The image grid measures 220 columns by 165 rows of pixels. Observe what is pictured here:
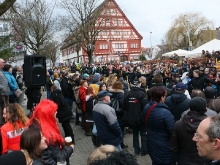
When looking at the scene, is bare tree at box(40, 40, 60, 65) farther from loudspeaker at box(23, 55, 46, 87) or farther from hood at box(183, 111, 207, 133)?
hood at box(183, 111, 207, 133)

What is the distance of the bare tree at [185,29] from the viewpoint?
5094 centimetres

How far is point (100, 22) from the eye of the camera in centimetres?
3519

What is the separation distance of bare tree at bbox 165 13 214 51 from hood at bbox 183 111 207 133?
48.9m

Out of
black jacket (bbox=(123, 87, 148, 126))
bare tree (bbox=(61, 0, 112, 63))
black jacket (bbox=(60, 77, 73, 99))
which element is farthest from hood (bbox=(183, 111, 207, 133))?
bare tree (bbox=(61, 0, 112, 63))

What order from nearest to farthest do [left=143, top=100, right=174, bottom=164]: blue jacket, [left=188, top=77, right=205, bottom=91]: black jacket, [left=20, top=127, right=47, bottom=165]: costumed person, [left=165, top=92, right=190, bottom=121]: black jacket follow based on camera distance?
[left=20, top=127, right=47, bottom=165]: costumed person < [left=143, top=100, right=174, bottom=164]: blue jacket < [left=165, top=92, right=190, bottom=121]: black jacket < [left=188, top=77, right=205, bottom=91]: black jacket

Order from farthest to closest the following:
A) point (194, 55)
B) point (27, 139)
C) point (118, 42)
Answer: point (118, 42)
point (194, 55)
point (27, 139)

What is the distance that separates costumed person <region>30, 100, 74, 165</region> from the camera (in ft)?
11.4

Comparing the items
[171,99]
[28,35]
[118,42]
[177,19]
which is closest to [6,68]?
[171,99]

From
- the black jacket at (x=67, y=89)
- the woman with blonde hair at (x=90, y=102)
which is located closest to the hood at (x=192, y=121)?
the woman with blonde hair at (x=90, y=102)

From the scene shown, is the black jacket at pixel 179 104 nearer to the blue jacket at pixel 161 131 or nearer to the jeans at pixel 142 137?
the blue jacket at pixel 161 131

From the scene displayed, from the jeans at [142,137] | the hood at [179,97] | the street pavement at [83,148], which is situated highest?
the hood at [179,97]

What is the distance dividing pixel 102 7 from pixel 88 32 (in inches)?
145

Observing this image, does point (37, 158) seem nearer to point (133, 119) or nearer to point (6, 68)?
point (133, 119)

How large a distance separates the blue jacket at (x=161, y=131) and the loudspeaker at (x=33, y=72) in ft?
11.8
